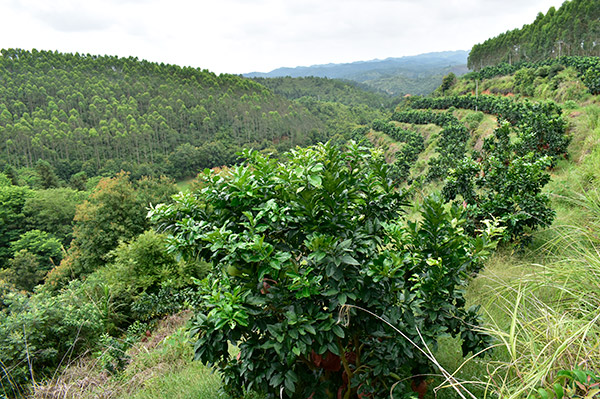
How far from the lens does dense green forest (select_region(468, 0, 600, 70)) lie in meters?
40.4

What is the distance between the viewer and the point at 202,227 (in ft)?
7.17

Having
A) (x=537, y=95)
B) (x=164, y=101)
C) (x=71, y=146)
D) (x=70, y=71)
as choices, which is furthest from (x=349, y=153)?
(x=70, y=71)

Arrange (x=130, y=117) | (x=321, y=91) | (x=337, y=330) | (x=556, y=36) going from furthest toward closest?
1. (x=321, y=91)
2. (x=130, y=117)
3. (x=556, y=36)
4. (x=337, y=330)

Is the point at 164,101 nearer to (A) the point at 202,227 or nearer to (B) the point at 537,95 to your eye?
(B) the point at 537,95

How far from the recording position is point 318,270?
209 cm

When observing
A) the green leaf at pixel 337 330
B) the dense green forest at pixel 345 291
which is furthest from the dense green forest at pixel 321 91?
the green leaf at pixel 337 330

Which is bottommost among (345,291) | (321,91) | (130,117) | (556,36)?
(321,91)

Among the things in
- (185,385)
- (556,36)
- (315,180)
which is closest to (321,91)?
(556,36)

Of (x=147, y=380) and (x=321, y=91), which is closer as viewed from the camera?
(x=147, y=380)

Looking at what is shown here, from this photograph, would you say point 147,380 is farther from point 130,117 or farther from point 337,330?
point 130,117

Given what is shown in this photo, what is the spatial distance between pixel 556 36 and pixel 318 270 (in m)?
61.2

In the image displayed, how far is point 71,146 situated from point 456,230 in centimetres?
7398

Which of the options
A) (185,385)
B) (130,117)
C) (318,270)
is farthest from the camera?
(130,117)

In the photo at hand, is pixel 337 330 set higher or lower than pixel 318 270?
lower
